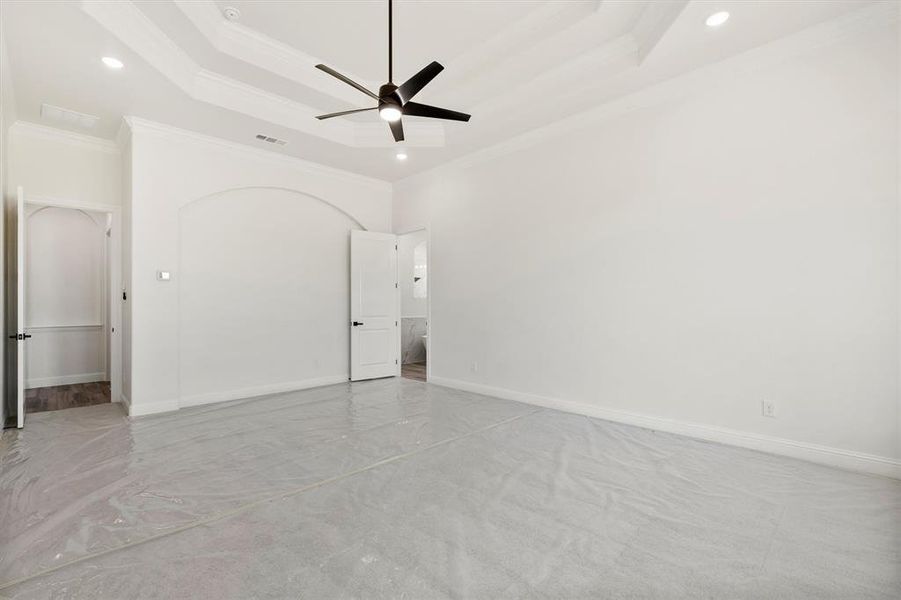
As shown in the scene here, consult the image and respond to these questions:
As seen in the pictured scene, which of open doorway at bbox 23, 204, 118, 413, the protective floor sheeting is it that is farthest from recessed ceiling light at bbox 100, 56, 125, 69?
the protective floor sheeting

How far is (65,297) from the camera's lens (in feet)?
19.4

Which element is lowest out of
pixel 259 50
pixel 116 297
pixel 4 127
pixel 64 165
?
pixel 116 297

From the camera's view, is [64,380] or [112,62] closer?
[112,62]

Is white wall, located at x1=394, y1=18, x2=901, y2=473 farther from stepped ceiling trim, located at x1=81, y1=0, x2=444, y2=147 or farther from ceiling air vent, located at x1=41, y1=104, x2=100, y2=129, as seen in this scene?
ceiling air vent, located at x1=41, y1=104, x2=100, y2=129

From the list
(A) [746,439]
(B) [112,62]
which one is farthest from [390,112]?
(A) [746,439]

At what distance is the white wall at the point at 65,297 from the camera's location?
5695mm

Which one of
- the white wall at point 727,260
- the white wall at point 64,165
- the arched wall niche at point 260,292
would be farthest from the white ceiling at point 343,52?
Answer: the arched wall niche at point 260,292

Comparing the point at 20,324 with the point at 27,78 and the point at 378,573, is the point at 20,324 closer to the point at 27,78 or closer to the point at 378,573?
the point at 27,78

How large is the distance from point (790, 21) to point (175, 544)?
4.96 m

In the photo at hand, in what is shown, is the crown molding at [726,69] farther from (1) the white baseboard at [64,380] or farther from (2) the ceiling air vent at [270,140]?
(1) the white baseboard at [64,380]

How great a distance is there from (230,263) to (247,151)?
4.56ft

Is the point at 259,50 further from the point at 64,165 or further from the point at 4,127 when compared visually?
the point at 64,165

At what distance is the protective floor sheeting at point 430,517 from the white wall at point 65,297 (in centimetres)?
273

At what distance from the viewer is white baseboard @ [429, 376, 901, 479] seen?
2.77 m
